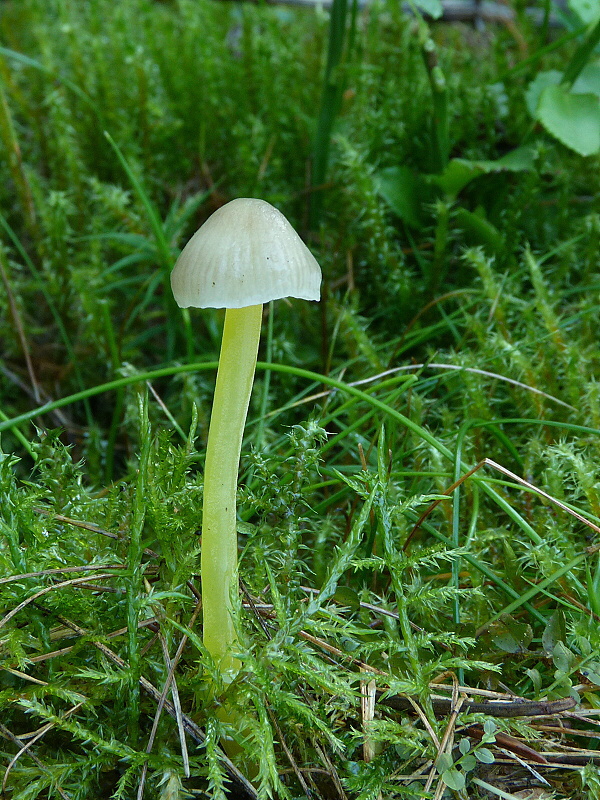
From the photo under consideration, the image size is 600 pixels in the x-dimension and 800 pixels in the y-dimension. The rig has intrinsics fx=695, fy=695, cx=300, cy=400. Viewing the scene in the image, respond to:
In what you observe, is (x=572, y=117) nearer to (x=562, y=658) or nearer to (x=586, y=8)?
(x=586, y=8)

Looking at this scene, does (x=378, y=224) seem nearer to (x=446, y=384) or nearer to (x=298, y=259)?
(x=446, y=384)

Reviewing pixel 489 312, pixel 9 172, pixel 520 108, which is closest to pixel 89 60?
pixel 9 172

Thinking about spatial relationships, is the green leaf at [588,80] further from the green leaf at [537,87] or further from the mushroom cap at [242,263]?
the mushroom cap at [242,263]

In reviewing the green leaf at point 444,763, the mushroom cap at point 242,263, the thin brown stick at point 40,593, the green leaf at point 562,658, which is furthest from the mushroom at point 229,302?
the green leaf at point 562,658

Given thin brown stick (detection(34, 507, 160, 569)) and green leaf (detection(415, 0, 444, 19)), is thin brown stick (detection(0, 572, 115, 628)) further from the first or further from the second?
green leaf (detection(415, 0, 444, 19))

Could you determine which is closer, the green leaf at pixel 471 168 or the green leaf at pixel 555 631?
the green leaf at pixel 555 631

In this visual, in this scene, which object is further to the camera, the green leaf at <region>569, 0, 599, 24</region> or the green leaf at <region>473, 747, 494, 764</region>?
the green leaf at <region>569, 0, 599, 24</region>

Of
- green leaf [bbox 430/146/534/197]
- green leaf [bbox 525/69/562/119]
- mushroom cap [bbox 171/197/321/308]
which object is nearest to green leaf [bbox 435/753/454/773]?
mushroom cap [bbox 171/197/321/308]
